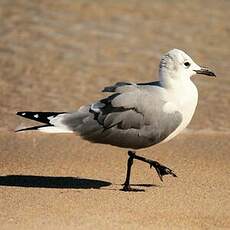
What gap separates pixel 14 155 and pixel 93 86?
9.59 feet

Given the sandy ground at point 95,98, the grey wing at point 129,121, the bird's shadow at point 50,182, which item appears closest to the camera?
the sandy ground at point 95,98

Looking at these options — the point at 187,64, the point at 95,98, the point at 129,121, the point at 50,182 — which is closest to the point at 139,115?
the point at 129,121

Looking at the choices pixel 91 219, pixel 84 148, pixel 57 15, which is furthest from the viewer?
pixel 57 15

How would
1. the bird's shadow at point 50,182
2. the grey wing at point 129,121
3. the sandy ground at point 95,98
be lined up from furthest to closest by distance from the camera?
the bird's shadow at point 50,182 < the grey wing at point 129,121 < the sandy ground at point 95,98

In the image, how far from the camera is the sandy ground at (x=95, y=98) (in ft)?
19.6

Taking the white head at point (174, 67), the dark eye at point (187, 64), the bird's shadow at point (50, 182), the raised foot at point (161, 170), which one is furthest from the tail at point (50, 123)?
the dark eye at point (187, 64)

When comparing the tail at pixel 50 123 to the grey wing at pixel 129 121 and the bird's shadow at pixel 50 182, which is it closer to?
the grey wing at pixel 129 121

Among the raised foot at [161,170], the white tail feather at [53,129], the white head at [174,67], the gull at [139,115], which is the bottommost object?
the raised foot at [161,170]

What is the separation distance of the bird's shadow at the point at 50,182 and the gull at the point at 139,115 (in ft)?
1.09

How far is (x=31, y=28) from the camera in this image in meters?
13.3

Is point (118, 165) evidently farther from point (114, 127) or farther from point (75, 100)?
point (75, 100)

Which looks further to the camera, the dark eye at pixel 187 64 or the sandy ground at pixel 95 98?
the dark eye at pixel 187 64

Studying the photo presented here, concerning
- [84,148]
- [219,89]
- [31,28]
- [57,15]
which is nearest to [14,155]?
[84,148]

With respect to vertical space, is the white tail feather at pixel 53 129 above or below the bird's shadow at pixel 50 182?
above
